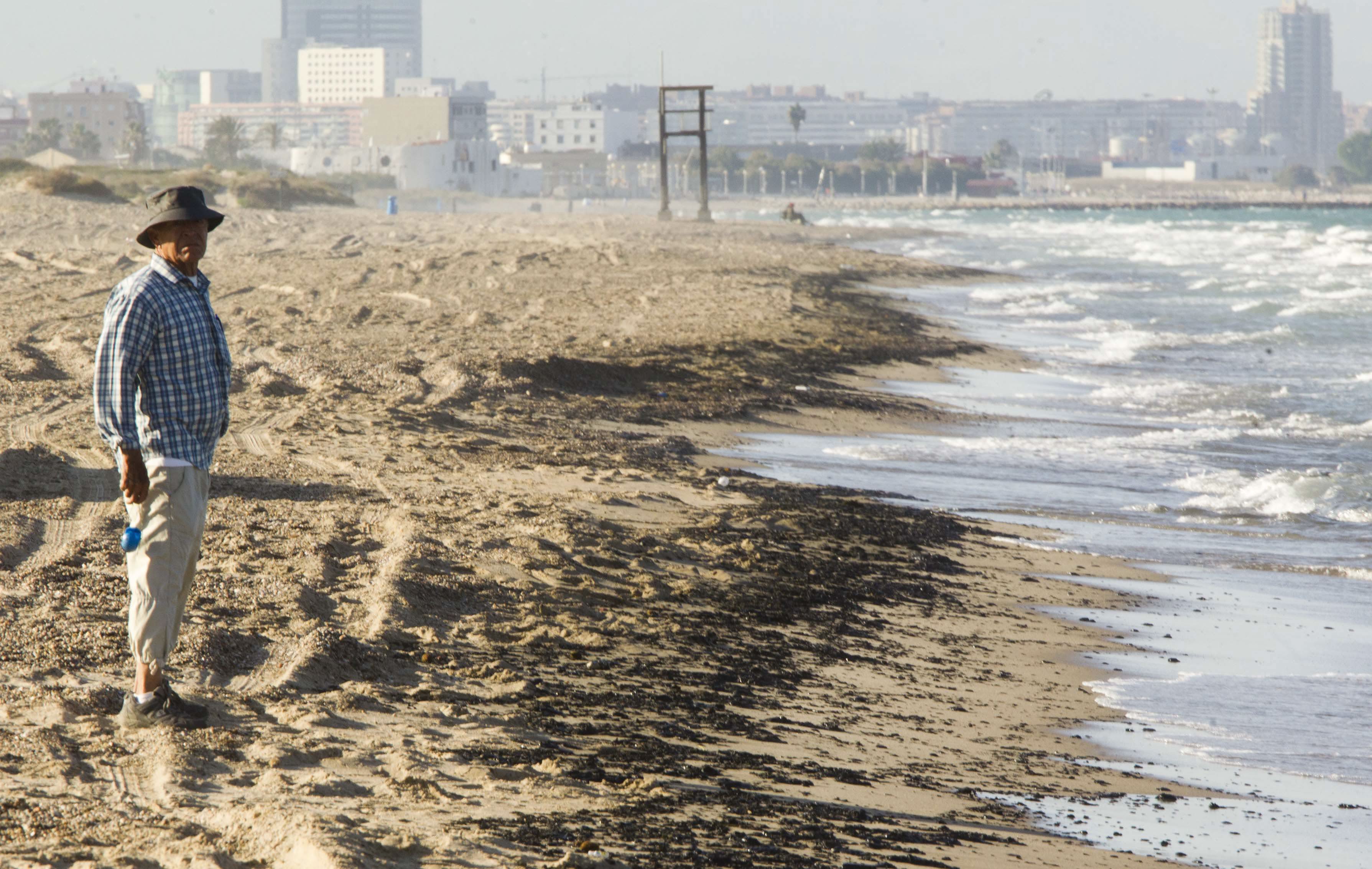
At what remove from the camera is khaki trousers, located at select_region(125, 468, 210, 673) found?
13.7 feet

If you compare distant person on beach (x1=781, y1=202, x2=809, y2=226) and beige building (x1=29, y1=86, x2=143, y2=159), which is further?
beige building (x1=29, y1=86, x2=143, y2=159)

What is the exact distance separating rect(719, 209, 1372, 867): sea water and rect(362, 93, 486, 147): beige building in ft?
363

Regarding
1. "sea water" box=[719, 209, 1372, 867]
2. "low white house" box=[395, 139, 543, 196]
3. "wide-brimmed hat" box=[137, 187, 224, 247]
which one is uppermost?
"low white house" box=[395, 139, 543, 196]

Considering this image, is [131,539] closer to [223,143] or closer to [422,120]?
[223,143]

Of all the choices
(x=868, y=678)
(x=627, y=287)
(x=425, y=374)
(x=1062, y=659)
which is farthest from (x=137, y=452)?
(x=627, y=287)

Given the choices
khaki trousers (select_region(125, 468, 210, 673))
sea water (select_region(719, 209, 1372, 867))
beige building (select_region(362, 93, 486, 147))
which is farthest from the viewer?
beige building (select_region(362, 93, 486, 147))

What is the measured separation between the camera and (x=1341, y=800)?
15.4 feet

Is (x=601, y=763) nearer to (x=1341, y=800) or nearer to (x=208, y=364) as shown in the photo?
(x=208, y=364)

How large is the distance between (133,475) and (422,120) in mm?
132211

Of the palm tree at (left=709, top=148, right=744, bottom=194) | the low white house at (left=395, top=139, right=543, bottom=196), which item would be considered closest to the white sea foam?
the low white house at (left=395, top=139, right=543, bottom=196)

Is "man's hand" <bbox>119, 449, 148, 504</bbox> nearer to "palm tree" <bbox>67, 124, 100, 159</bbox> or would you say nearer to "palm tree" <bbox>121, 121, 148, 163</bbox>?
"palm tree" <bbox>121, 121, 148, 163</bbox>

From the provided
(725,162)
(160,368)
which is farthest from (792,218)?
(725,162)

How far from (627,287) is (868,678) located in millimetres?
17008

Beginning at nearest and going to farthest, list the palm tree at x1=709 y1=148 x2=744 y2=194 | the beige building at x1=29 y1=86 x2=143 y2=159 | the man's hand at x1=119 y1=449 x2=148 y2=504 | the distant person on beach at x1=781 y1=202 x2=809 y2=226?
the man's hand at x1=119 y1=449 x2=148 y2=504 → the distant person on beach at x1=781 y1=202 x2=809 y2=226 → the beige building at x1=29 y1=86 x2=143 y2=159 → the palm tree at x1=709 y1=148 x2=744 y2=194
